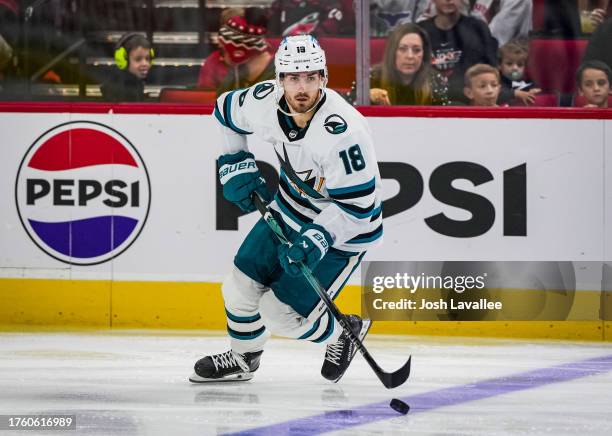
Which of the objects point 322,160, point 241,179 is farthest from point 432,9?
point 322,160

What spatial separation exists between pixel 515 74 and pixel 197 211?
55.8 inches

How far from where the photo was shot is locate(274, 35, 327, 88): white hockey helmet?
3.45 metres

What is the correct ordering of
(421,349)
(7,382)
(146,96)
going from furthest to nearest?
(146,96) < (421,349) < (7,382)

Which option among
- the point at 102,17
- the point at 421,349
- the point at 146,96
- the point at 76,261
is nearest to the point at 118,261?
the point at 76,261

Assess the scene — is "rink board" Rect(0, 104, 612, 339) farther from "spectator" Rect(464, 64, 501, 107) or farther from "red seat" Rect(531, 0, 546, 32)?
"red seat" Rect(531, 0, 546, 32)

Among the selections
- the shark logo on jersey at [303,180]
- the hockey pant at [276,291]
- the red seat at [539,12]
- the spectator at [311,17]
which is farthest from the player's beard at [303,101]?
the red seat at [539,12]

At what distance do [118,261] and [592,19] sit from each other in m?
2.16

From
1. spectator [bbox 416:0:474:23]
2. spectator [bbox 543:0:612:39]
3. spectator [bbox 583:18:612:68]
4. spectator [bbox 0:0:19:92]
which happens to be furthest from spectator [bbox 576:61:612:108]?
spectator [bbox 0:0:19:92]

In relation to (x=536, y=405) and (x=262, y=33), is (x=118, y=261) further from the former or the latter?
(x=536, y=405)

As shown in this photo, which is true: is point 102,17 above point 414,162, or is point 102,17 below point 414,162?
above

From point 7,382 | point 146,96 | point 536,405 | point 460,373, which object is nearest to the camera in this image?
point 536,405

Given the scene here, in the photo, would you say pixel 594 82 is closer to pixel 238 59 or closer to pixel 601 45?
pixel 601 45

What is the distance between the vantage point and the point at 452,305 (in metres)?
4.90

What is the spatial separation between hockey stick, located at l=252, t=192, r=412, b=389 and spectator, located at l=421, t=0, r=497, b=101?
4.70ft
